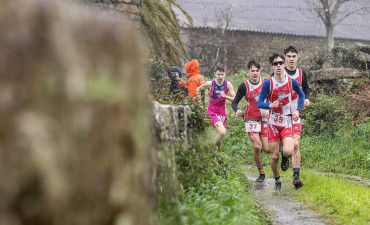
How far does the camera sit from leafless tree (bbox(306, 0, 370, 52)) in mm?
32688

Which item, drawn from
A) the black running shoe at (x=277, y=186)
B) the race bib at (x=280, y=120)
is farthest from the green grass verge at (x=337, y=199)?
the race bib at (x=280, y=120)

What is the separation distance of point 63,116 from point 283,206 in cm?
630

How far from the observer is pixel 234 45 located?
30750mm

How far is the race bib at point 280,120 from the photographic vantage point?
9109mm

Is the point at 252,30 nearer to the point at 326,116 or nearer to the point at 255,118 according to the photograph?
the point at 326,116

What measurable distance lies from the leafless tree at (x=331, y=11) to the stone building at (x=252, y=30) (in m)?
0.31

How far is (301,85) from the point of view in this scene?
383 inches

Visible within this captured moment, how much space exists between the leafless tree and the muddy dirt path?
22365mm

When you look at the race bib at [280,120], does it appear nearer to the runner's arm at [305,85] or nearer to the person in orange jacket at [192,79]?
the runner's arm at [305,85]

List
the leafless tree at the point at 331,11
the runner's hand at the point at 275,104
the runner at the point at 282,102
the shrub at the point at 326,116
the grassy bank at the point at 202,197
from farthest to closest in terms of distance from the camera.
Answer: the leafless tree at the point at 331,11
the shrub at the point at 326,116
the runner at the point at 282,102
the runner's hand at the point at 275,104
the grassy bank at the point at 202,197

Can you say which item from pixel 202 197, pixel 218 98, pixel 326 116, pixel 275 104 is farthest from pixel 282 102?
pixel 326 116

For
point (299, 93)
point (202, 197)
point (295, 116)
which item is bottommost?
point (202, 197)

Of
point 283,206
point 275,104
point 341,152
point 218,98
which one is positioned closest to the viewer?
point 283,206

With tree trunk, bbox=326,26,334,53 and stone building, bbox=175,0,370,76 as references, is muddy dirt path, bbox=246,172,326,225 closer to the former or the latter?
stone building, bbox=175,0,370,76
